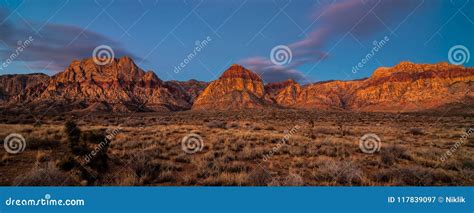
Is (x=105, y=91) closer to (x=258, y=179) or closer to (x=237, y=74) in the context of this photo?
(x=237, y=74)

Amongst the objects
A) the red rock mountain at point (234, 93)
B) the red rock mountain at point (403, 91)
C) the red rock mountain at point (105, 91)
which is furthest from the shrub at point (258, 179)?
the red rock mountain at point (403, 91)

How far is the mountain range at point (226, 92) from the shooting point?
86.2 metres

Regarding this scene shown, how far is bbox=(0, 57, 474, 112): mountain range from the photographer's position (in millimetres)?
86188

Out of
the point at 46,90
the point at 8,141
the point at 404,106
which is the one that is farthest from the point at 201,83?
the point at 8,141

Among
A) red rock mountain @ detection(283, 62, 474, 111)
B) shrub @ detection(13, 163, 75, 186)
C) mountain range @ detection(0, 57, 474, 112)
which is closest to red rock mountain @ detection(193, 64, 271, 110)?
mountain range @ detection(0, 57, 474, 112)

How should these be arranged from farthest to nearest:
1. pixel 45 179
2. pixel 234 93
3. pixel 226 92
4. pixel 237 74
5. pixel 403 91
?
pixel 237 74 → pixel 226 92 → pixel 234 93 → pixel 403 91 → pixel 45 179

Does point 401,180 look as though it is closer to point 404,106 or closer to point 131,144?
point 131,144

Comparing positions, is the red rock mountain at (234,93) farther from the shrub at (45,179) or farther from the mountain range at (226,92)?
the shrub at (45,179)

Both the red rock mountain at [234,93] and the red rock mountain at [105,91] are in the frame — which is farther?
the red rock mountain at [234,93]

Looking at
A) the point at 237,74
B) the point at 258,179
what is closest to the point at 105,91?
the point at 237,74

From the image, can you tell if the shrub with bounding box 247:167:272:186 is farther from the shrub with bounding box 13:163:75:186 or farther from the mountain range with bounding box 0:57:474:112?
the mountain range with bounding box 0:57:474:112

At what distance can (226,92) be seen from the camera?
115 meters

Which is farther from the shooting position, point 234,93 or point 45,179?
point 234,93

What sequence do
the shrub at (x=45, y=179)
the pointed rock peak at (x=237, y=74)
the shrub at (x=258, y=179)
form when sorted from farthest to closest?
the pointed rock peak at (x=237, y=74)
the shrub at (x=258, y=179)
the shrub at (x=45, y=179)
